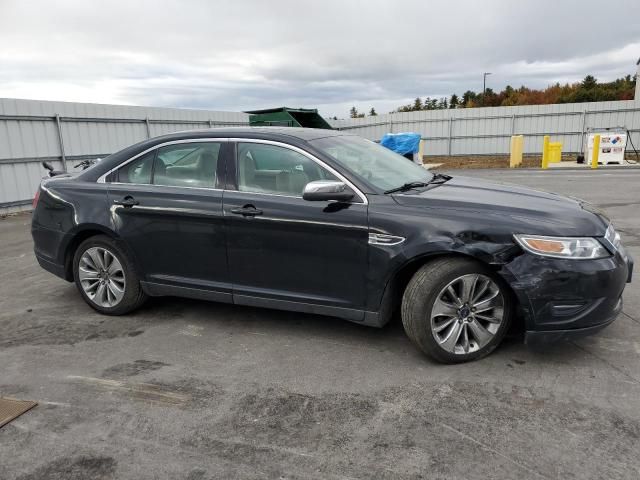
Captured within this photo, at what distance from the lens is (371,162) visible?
413 cm

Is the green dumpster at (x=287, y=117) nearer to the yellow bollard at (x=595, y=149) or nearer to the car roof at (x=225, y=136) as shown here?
the car roof at (x=225, y=136)

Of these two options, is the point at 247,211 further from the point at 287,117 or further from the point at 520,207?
the point at 287,117

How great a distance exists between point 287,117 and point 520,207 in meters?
12.2

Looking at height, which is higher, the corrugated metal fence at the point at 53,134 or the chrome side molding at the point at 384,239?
the corrugated metal fence at the point at 53,134

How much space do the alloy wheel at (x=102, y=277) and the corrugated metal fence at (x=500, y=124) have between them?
73.5 ft

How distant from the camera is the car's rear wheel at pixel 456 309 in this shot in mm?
3301

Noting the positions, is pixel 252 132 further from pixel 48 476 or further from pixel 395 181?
pixel 48 476

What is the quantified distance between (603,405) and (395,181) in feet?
6.63

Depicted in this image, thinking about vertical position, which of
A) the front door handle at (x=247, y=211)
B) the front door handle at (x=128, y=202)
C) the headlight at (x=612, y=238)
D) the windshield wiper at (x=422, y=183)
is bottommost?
the headlight at (x=612, y=238)

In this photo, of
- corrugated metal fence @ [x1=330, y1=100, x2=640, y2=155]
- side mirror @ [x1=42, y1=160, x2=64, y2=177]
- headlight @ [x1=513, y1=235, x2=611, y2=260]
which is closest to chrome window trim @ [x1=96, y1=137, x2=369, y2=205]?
headlight @ [x1=513, y1=235, x2=611, y2=260]

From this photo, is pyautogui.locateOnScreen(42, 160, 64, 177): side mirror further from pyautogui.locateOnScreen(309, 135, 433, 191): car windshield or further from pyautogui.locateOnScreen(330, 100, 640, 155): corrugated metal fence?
pyautogui.locateOnScreen(330, 100, 640, 155): corrugated metal fence

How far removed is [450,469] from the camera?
7.97ft

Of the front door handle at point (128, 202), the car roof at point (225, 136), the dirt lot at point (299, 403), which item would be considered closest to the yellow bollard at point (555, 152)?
the dirt lot at point (299, 403)

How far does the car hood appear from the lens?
3.21 m
